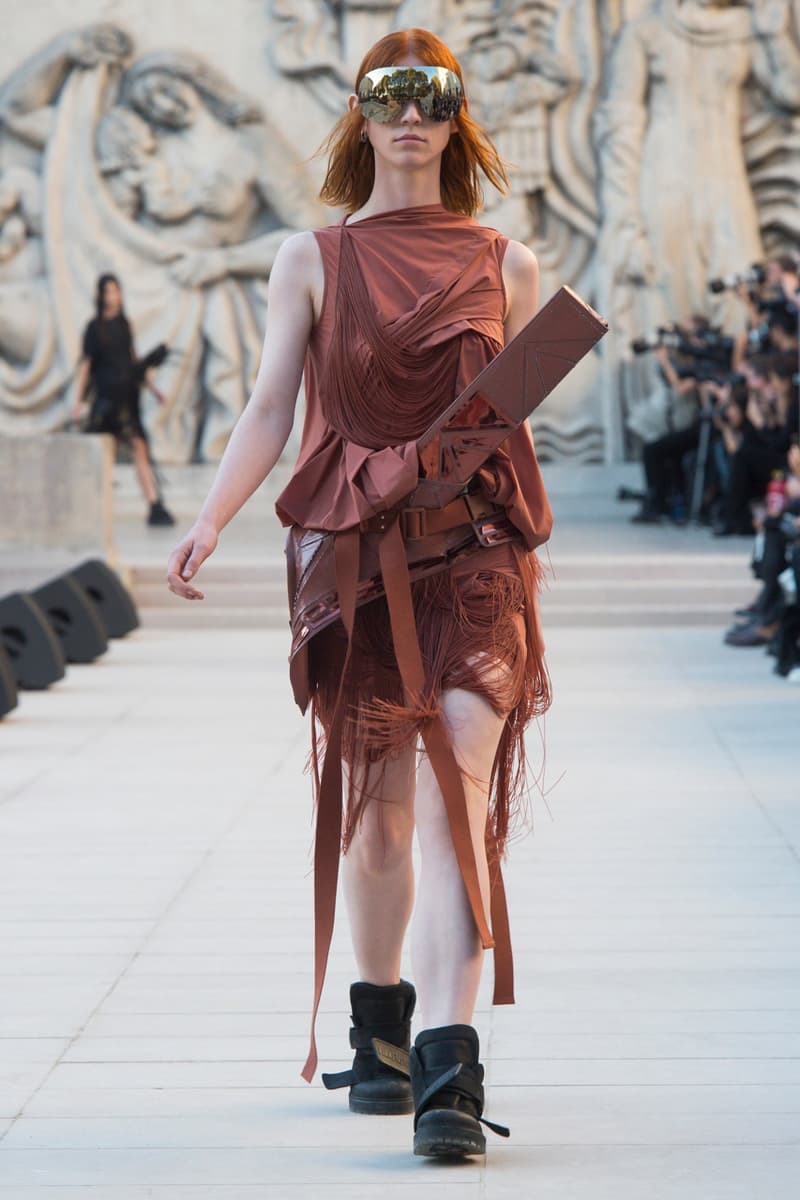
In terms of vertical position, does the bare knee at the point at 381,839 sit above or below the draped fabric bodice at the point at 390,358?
below

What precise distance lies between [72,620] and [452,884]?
7.24 metres

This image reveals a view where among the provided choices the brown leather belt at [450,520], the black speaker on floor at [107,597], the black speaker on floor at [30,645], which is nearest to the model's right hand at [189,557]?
the brown leather belt at [450,520]

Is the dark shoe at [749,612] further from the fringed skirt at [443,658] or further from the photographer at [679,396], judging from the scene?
the fringed skirt at [443,658]

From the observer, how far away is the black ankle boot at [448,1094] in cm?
305

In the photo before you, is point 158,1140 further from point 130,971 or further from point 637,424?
point 637,424

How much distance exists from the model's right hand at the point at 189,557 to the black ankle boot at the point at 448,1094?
76 cm

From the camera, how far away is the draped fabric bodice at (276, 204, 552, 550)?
127 inches

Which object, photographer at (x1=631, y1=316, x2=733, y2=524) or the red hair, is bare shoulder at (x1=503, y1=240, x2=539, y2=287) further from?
photographer at (x1=631, y1=316, x2=733, y2=524)

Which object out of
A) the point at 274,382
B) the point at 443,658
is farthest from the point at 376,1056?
the point at 274,382

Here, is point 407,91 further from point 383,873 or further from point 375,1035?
point 375,1035

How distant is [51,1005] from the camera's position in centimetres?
407

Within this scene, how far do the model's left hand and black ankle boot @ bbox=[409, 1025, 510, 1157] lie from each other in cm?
1538

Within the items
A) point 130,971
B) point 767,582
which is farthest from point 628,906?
point 767,582

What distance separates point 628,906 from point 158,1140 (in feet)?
6.30
